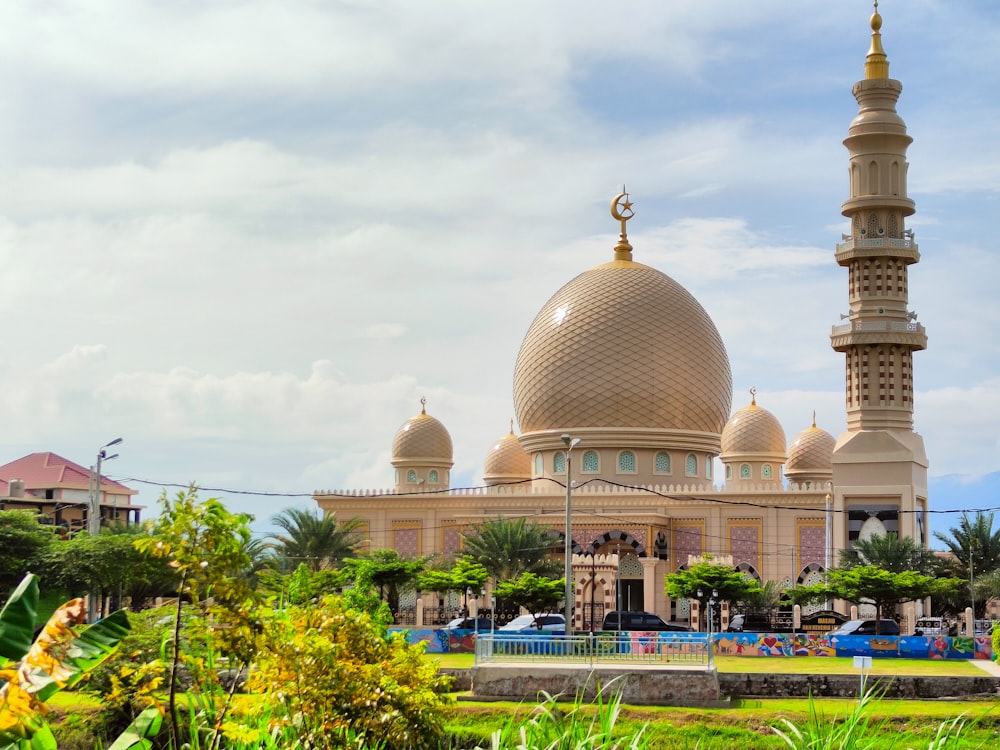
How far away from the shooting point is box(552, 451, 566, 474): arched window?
46.9 meters

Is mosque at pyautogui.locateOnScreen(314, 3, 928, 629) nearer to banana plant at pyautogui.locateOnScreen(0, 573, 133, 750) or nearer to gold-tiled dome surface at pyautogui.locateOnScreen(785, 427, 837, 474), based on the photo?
gold-tiled dome surface at pyautogui.locateOnScreen(785, 427, 837, 474)

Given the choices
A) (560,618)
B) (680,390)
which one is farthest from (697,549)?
(560,618)

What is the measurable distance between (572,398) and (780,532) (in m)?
8.33

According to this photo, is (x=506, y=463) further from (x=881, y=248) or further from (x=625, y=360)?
(x=881, y=248)

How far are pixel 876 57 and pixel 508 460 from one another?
20354mm

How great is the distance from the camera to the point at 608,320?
1853 inches

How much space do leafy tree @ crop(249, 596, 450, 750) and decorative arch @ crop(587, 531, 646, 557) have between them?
95.7 feet

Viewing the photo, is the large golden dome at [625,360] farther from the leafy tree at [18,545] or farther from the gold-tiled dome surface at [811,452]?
the leafy tree at [18,545]

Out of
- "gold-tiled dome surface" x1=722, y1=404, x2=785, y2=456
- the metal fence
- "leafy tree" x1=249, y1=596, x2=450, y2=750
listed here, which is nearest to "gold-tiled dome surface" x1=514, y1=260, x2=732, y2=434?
"gold-tiled dome surface" x1=722, y1=404, x2=785, y2=456

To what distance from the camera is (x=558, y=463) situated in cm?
4722

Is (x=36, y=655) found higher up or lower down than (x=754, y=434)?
lower down

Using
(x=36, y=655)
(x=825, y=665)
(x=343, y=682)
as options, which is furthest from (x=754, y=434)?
(x=36, y=655)

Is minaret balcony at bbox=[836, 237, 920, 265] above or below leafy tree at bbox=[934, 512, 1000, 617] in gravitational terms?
above

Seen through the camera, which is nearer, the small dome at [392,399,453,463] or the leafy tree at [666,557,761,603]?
the leafy tree at [666,557,761,603]
